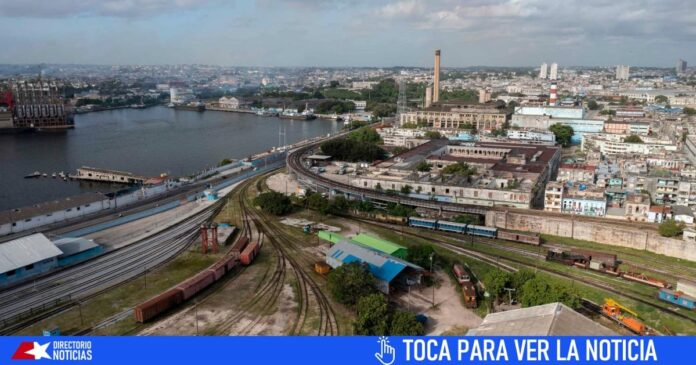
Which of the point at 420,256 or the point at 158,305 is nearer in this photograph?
the point at 158,305

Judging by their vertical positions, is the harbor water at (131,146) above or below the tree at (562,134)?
below

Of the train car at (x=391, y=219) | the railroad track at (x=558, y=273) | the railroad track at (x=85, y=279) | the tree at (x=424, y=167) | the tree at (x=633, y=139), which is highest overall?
the tree at (x=633, y=139)

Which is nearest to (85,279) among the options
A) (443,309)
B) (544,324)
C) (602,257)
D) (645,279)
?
(443,309)

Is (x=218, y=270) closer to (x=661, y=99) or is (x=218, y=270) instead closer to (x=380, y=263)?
(x=380, y=263)

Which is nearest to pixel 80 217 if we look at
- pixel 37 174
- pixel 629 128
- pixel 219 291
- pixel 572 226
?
pixel 219 291

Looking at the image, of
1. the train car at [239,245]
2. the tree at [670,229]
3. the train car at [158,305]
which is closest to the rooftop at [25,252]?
the train car at [158,305]

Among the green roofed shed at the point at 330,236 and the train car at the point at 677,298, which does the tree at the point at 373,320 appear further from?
the train car at the point at 677,298

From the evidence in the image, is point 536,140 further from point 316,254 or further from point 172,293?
point 172,293
